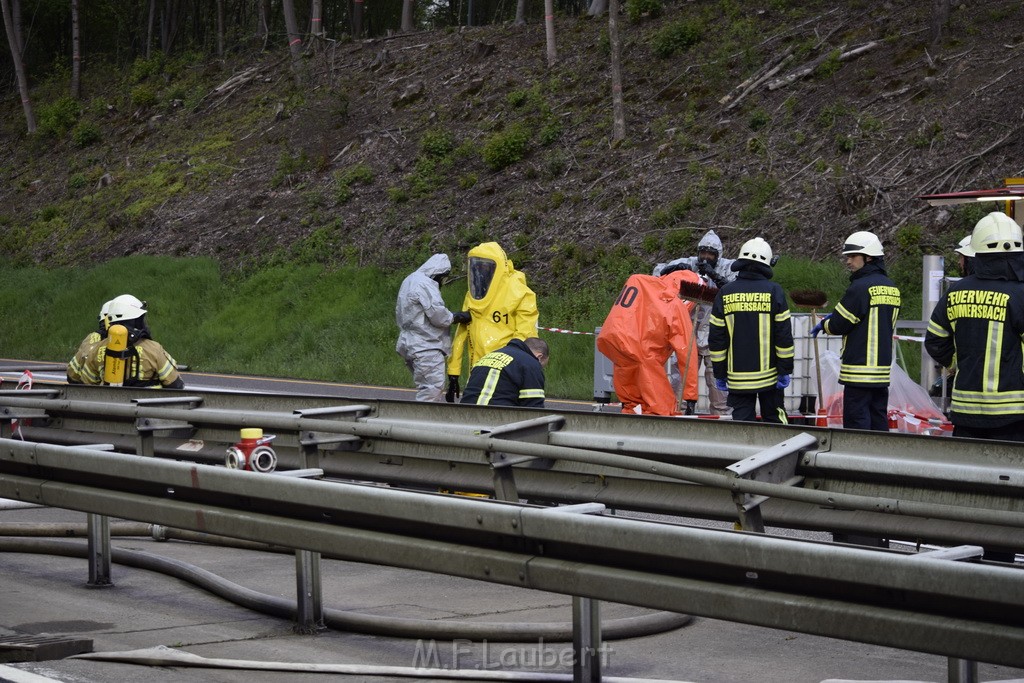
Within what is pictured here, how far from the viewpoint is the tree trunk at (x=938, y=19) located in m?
25.3

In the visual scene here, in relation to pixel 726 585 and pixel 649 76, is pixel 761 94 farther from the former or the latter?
pixel 726 585

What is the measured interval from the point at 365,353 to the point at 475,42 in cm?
1434

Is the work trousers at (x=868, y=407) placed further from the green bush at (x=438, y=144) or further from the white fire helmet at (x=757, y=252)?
the green bush at (x=438, y=144)

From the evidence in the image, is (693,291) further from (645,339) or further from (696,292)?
(645,339)

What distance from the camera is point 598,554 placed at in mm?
4078

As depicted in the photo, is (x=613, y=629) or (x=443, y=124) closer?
(x=613, y=629)

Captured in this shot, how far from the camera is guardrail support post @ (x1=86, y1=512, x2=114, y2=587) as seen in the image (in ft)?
23.7

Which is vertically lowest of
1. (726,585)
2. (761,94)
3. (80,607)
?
(80,607)

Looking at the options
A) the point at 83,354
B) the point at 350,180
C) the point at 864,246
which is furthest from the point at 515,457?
the point at 350,180

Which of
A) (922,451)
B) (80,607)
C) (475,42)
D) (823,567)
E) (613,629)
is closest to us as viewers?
(823,567)

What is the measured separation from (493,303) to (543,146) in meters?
17.5

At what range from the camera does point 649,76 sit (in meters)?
30.0

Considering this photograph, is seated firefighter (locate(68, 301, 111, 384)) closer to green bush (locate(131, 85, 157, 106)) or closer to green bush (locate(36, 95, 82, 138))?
green bush (locate(131, 85, 157, 106))

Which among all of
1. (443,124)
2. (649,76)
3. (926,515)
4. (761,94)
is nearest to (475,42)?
(443,124)
